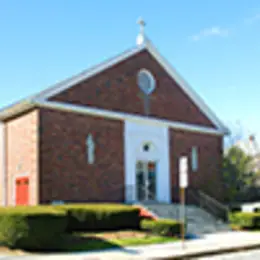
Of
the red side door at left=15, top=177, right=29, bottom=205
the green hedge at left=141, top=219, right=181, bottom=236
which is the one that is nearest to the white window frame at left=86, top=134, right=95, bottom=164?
the red side door at left=15, top=177, right=29, bottom=205

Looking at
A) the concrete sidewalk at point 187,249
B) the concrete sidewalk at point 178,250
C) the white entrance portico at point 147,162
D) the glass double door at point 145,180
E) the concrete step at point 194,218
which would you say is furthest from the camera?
the glass double door at point 145,180

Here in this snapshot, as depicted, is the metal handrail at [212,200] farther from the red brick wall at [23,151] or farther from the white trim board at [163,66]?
the red brick wall at [23,151]

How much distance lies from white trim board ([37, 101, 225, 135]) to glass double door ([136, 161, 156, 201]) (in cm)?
237

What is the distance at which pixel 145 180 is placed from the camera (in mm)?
24812

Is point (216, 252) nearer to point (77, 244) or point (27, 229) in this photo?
point (77, 244)

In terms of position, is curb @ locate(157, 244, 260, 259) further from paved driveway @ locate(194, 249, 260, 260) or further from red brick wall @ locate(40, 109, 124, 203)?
red brick wall @ locate(40, 109, 124, 203)

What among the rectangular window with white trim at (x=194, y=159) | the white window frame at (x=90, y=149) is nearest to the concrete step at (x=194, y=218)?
the white window frame at (x=90, y=149)

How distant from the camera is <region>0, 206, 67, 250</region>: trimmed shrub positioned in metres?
13.4

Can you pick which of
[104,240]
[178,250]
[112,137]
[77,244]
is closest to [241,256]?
[178,250]

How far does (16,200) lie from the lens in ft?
72.2

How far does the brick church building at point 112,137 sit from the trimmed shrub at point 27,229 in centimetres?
620

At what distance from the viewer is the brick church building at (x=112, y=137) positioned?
2067 cm

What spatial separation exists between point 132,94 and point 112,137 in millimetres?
2852

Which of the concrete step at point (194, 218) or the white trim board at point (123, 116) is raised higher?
the white trim board at point (123, 116)
